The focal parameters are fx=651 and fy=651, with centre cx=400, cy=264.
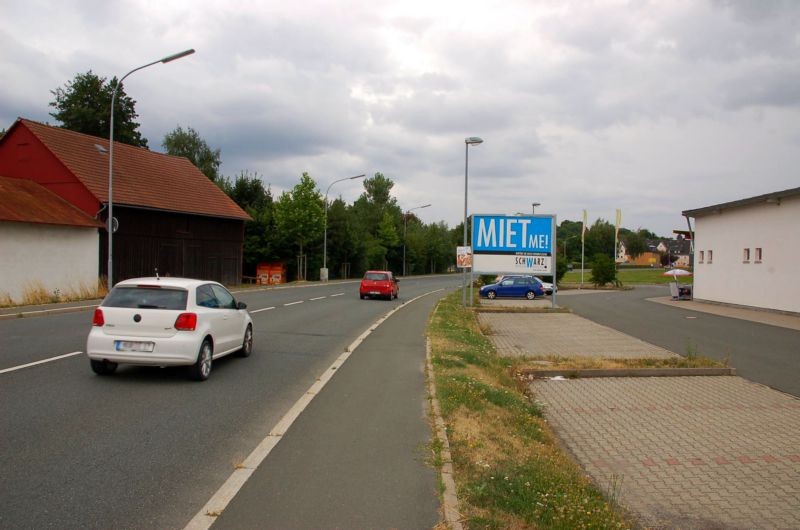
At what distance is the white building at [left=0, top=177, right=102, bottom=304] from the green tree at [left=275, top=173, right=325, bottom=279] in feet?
62.5

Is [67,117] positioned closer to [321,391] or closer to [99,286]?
[99,286]

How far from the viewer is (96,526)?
14.1ft

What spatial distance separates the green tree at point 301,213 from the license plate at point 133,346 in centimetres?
3871

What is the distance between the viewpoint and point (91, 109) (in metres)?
55.6

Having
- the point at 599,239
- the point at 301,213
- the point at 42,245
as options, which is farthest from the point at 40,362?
the point at 599,239

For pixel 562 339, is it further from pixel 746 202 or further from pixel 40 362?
pixel 746 202

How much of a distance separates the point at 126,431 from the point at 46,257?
74.3ft

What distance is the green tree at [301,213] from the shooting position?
157ft

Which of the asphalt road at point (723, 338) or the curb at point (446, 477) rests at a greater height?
the curb at point (446, 477)

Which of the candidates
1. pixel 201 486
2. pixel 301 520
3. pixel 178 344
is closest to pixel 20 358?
pixel 178 344

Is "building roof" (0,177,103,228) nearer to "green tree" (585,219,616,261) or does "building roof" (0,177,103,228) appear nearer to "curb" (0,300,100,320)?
"curb" (0,300,100,320)

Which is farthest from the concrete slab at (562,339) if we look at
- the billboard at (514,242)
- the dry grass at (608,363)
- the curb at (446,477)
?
the curb at (446,477)

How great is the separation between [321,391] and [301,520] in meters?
4.57

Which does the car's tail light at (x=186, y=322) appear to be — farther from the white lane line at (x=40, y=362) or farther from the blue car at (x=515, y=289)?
the blue car at (x=515, y=289)
